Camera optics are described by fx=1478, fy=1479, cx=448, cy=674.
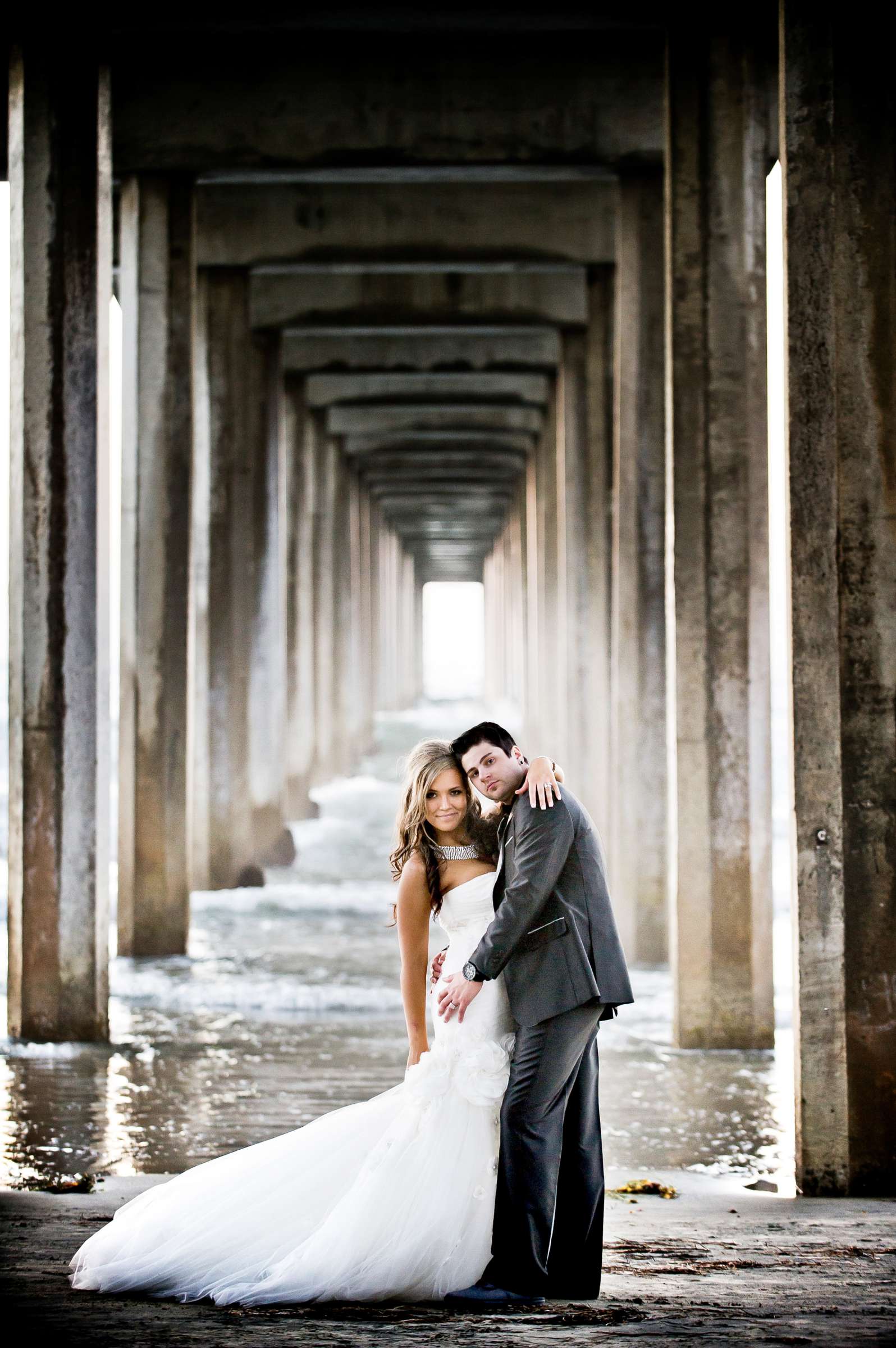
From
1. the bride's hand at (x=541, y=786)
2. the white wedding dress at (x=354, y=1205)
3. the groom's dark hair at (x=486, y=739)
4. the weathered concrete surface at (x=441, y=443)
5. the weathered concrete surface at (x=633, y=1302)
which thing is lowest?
the weathered concrete surface at (x=633, y=1302)

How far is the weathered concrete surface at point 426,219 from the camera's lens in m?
13.4

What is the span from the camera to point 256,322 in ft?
52.6

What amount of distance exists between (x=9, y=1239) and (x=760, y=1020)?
4605 millimetres

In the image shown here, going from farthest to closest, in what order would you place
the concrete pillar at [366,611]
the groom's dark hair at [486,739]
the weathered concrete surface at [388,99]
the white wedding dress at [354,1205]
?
the concrete pillar at [366,611]
the weathered concrete surface at [388,99]
the groom's dark hair at [486,739]
the white wedding dress at [354,1205]

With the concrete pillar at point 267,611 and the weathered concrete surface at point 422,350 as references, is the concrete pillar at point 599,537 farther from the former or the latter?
the weathered concrete surface at point 422,350

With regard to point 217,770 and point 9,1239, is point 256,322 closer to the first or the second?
point 217,770

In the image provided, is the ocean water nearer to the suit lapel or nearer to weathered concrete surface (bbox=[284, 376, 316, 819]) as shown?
the suit lapel

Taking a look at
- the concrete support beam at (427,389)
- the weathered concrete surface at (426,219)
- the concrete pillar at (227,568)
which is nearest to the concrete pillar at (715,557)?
the weathered concrete surface at (426,219)

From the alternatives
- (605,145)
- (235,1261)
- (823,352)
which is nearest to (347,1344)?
(235,1261)

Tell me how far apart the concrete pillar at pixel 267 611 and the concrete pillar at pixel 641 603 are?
19.1ft

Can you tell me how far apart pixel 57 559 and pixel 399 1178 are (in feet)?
15.9

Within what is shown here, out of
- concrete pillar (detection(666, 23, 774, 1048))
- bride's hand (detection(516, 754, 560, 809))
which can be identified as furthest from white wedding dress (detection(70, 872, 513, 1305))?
concrete pillar (detection(666, 23, 774, 1048))

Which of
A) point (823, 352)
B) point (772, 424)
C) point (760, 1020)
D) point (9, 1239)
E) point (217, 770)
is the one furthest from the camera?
point (772, 424)

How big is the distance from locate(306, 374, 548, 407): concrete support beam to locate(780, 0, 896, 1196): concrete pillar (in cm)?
1572
